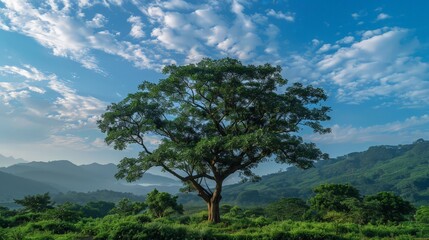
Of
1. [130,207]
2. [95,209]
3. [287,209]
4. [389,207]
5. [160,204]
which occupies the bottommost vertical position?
[287,209]

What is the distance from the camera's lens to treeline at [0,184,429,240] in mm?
16859

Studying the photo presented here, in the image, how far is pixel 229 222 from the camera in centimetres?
2541

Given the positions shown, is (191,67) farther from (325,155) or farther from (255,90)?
(325,155)

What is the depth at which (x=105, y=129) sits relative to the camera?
25422 millimetres

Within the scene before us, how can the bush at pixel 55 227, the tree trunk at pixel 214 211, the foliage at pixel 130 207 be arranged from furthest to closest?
the foliage at pixel 130 207 → the tree trunk at pixel 214 211 → the bush at pixel 55 227

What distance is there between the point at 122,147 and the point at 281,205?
47.8m

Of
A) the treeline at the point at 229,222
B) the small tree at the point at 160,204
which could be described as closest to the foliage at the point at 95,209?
the treeline at the point at 229,222

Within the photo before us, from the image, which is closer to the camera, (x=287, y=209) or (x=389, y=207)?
(x=389, y=207)

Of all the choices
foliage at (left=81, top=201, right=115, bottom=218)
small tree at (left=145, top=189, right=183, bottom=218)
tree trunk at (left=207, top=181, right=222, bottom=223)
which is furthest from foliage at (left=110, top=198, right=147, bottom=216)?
foliage at (left=81, top=201, right=115, bottom=218)

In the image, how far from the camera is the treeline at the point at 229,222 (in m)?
16.9

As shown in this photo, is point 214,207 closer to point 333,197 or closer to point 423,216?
point 333,197

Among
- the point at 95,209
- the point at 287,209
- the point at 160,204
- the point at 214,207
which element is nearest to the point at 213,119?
the point at 214,207

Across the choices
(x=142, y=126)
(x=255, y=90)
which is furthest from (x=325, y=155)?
(x=142, y=126)

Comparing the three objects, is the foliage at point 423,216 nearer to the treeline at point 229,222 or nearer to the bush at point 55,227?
the treeline at point 229,222
